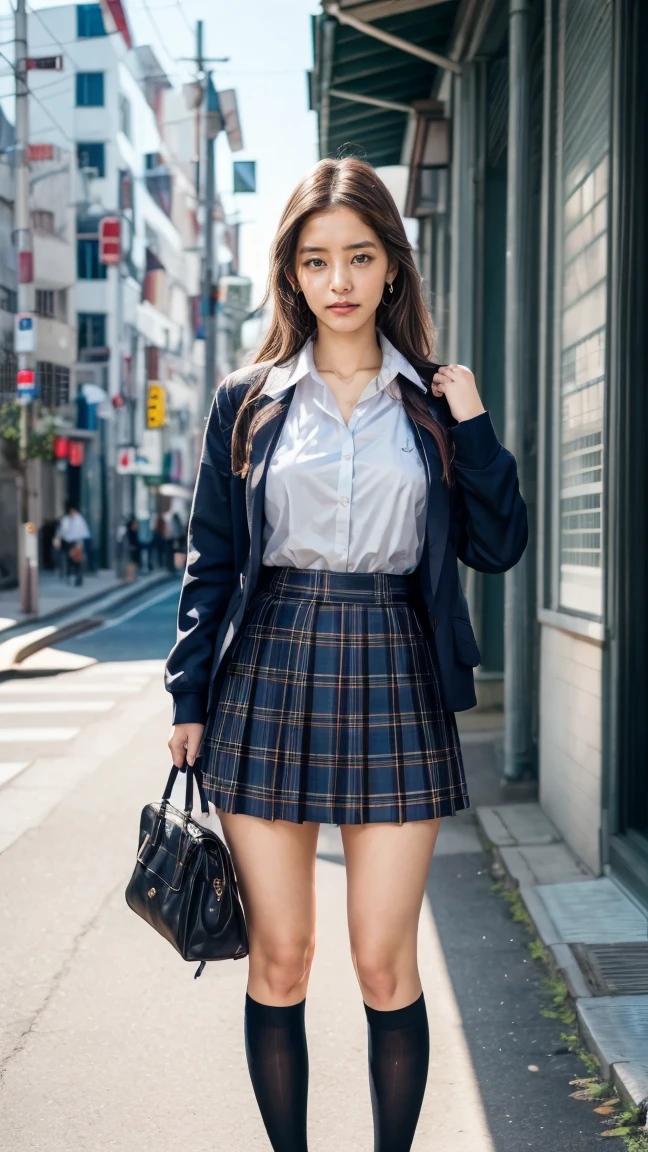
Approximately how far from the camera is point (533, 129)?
7.85 metres

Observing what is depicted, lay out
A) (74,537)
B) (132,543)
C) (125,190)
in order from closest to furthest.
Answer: (74,537)
(132,543)
(125,190)

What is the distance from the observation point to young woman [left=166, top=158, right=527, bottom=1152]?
2.49m

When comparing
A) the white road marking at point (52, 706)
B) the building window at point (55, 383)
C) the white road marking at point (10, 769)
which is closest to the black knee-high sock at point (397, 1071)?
the white road marking at point (10, 769)

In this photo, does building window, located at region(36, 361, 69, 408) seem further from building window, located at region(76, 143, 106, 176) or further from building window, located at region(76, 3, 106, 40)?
building window, located at region(76, 3, 106, 40)

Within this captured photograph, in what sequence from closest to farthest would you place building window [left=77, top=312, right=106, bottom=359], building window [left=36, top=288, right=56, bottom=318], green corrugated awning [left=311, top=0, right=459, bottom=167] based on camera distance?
green corrugated awning [left=311, top=0, right=459, bottom=167]
building window [left=36, top=288, right=56, bottom=318]
building window [left=77, top=312, right=106, bottom=359]

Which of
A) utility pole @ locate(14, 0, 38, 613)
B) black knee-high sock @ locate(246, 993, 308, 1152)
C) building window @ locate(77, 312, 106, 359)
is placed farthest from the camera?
building window @ locate(77, 312, 106, 359)

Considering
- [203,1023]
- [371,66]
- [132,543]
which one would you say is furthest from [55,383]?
[203,1023]

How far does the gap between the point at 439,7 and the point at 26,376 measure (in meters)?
11.0

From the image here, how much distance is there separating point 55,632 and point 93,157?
29.7 m

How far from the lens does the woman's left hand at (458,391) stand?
2549 millimetres

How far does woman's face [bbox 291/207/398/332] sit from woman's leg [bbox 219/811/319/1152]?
3.35 feet

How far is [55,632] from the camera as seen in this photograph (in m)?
17.1

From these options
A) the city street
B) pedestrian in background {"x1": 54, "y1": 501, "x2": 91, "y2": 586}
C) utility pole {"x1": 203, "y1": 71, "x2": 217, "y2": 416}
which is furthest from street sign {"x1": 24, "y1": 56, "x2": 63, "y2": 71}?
the city street

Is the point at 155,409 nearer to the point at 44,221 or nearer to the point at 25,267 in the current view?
the point at 44,221
